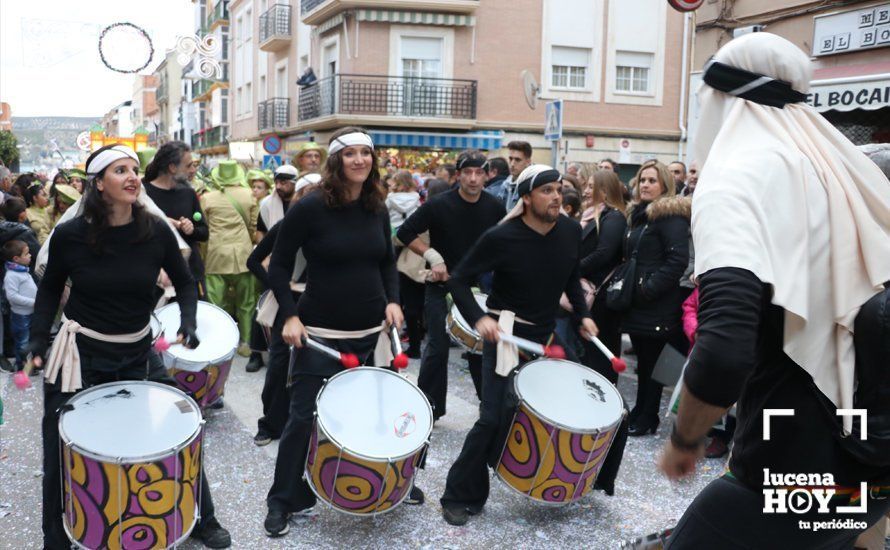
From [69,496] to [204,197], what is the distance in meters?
5.27

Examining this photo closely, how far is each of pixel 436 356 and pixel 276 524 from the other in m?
2.13

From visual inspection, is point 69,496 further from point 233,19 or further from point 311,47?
point 233,19

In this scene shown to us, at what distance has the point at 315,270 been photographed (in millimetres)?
4152

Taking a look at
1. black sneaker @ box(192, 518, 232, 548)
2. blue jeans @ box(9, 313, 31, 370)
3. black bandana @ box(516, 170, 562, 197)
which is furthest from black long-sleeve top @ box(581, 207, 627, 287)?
blue jeans @ box(9, 313, 31, 370)

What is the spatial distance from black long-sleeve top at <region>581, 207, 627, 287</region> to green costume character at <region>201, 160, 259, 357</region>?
3.57 meters

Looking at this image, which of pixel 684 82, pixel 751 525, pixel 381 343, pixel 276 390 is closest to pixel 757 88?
pixel 751 525

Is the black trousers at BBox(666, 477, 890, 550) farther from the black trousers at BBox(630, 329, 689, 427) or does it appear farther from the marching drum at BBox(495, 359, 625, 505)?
the black trousers at BBox(630, 329, 689, 427)

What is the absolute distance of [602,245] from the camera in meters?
6.27

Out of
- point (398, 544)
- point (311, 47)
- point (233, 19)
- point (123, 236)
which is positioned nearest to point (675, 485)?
point (398, 544)

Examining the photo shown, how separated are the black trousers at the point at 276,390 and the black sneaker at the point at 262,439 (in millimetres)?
25

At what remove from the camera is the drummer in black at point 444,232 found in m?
5.75

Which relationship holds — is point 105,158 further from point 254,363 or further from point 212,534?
point 254,363

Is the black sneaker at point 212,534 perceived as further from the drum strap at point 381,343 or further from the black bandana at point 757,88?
the black bandana at point 757,88

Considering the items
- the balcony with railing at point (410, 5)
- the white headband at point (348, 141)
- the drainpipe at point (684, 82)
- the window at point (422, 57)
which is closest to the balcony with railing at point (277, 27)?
the balcony with railing at point (410, 5)
